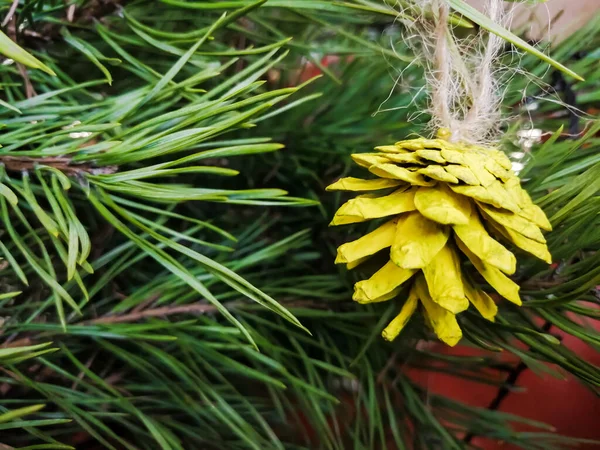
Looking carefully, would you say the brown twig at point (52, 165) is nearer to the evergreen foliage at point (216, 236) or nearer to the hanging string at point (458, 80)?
the evergreen foliage at point (216, 236)

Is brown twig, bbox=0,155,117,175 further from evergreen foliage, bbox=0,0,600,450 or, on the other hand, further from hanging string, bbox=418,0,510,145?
hanging string, bbox=418,0,510,145

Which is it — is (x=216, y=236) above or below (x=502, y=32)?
below

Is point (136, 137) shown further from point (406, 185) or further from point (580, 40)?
point (580, 40)

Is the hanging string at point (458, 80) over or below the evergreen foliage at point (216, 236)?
over

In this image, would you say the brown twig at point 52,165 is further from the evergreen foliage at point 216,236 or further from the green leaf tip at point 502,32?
the green leaf tip at point 502,32

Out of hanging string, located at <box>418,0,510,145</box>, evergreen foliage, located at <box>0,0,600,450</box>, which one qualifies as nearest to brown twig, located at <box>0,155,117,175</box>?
evergreen foliage, located at <box>0,0,600,450</box>

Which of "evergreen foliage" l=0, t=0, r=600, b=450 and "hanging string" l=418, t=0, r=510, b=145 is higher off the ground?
"hanging string" l=418, t=0, r=510, b=145

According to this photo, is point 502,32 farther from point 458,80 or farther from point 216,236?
point 216,236

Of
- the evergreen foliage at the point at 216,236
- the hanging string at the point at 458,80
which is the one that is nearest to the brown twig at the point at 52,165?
the evergreen foliage at the point at 216,236

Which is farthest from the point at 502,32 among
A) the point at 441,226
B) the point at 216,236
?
the point at 216,236

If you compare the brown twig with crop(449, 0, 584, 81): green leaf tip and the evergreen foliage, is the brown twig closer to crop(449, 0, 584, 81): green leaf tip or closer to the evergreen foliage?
the evergreen foliage
